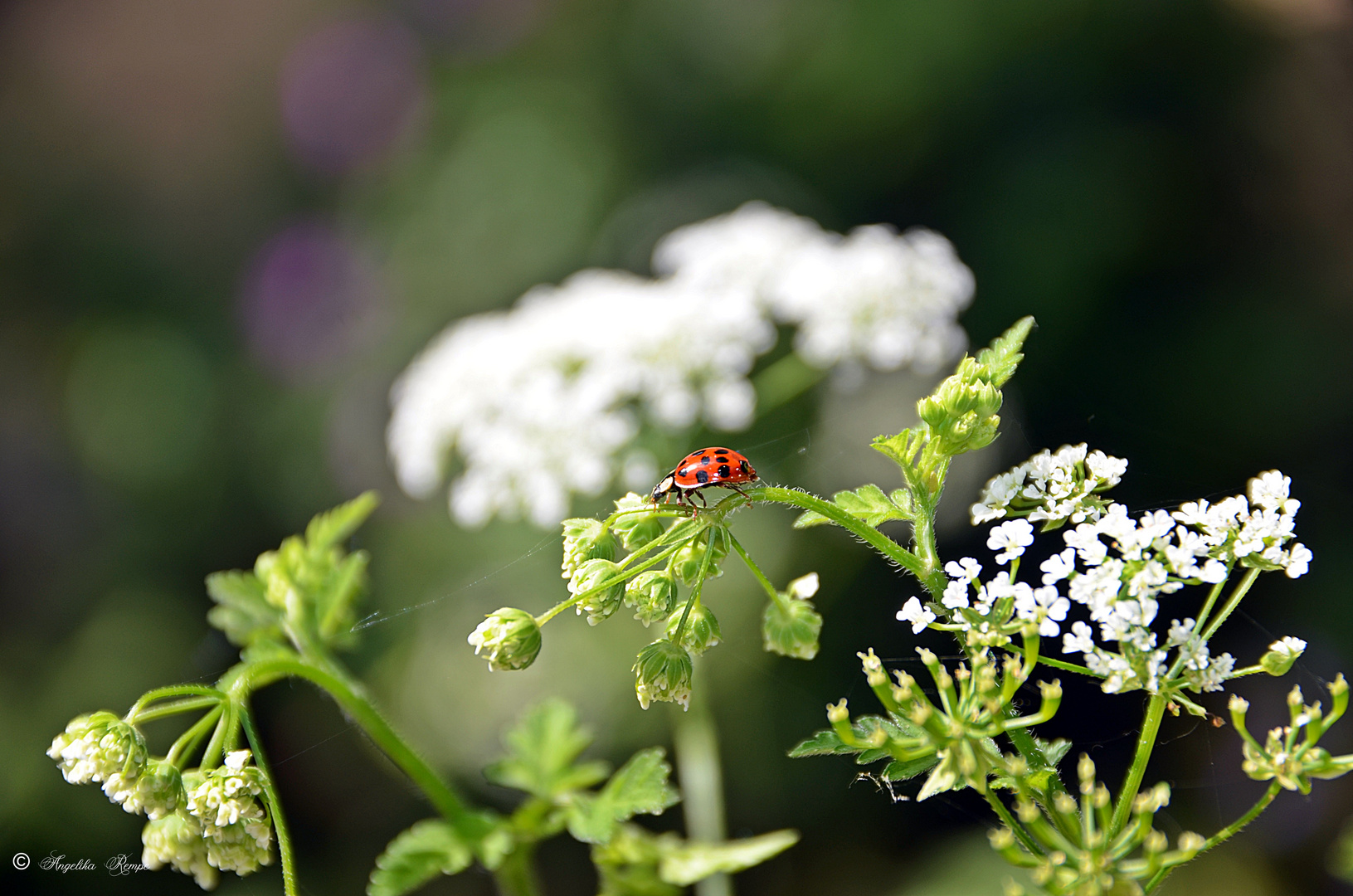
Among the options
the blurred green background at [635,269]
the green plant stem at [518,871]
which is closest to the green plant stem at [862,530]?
the green plant stem at [518,871]

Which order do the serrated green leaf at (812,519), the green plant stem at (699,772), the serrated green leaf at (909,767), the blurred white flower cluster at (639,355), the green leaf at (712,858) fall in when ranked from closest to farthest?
the green leaf at (712,858), the serrated green leaf at (909,767), the serrated green leaf at (812,519), the green plant stem at (699,772), the blurred white flower cluster at (639,355)

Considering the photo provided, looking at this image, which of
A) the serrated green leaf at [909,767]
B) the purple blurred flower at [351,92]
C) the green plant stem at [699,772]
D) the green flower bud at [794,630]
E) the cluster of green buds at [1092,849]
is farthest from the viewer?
the purple blurred flower at [351,92]

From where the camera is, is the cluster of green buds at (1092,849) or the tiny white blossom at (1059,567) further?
the tiny white blossom at (1059,567)

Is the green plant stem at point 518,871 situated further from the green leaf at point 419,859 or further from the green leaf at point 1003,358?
the green leaf at point 1003,358

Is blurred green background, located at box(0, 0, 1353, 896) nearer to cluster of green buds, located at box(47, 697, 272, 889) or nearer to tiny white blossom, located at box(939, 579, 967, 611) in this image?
tiny white blossom, located at box(939, 579, 967, 611)

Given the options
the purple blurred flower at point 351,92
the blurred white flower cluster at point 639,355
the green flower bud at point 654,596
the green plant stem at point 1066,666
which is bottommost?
the green plant stem at point 1066,666

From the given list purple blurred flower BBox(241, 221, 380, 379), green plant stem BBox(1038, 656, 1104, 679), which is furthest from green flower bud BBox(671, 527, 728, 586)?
purple blurred flower BBox(241, 221, 380, 379)

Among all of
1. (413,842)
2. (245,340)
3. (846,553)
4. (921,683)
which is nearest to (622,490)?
(846,553)

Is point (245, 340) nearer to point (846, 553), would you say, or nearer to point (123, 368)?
point (123, 368)
